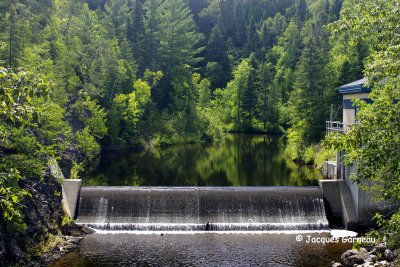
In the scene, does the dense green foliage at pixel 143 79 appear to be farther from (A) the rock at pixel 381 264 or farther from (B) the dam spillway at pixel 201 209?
(A) the rock at pixel 381 264

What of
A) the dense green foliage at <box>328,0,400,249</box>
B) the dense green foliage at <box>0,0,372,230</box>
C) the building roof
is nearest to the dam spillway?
the dense green foliage at <box>0,0,372,230</box>

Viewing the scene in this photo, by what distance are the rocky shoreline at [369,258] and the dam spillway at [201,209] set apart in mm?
3954

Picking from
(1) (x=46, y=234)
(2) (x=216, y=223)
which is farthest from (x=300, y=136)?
(1) (x=46, y=234)

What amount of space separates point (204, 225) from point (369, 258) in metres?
7.38

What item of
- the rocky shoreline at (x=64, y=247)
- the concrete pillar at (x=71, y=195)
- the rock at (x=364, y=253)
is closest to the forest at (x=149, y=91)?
the rocky shoreline at (x=64, y=247)

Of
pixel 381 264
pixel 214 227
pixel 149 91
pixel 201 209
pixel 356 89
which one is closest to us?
pixel 381 264

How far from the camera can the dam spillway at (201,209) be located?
734 inches

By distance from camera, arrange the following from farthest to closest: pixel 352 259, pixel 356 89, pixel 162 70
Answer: pixel 162 70 → pixel 356 89 → pixel 352 259

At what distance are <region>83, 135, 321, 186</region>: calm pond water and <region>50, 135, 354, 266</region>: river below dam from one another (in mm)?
328

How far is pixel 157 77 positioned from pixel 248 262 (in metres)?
43.4

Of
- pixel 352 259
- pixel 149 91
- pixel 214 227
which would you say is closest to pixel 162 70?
pixel 149 91

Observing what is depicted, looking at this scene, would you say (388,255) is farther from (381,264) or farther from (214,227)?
(214,227)

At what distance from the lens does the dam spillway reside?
18641mm

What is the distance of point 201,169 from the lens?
31.5 meters
